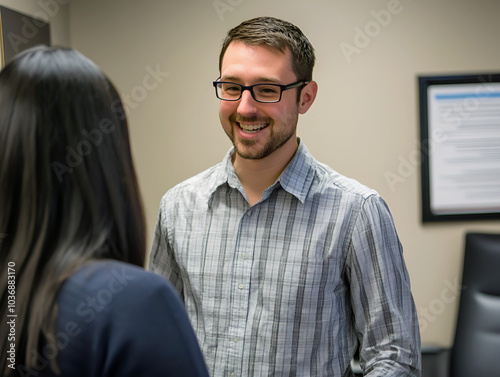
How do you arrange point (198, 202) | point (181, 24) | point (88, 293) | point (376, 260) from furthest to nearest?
point (181, 24)
point (198, 202)
point (376, 260)
point (88, 293)

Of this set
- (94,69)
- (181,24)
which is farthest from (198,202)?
(181,24)

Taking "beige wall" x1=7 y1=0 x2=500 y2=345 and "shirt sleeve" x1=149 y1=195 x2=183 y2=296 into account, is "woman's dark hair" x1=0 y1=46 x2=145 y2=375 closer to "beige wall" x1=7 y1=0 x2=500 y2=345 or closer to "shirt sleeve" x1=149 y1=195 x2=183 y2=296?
"shirt sleeve" x1=149 y1=195 x2=183 y2=296

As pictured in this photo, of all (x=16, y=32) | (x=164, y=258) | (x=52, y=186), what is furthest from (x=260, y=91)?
(x=16, y=32)

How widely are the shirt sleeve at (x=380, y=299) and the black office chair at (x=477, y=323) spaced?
89cm

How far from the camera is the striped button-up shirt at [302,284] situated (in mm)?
1055

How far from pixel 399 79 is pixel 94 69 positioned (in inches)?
62.9

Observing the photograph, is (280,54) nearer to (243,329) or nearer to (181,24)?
(243,329)

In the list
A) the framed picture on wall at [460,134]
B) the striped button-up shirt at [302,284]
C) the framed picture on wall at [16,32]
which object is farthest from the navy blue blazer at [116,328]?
the framed picture on wall at [460,134]

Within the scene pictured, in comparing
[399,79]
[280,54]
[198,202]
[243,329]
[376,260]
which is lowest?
[243,329]

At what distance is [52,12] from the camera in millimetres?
1830

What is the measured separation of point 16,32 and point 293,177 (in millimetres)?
985

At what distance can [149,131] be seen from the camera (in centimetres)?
198

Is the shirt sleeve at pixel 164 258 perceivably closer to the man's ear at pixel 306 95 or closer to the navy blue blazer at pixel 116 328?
the man's ear at pixel 306 95

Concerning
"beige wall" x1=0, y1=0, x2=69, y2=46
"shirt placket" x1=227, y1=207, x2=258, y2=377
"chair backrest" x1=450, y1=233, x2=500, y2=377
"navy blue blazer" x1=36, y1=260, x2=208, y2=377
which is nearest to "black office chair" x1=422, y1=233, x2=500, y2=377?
"chair backrest" x1=450, y1=233, x2=500, y2=377
